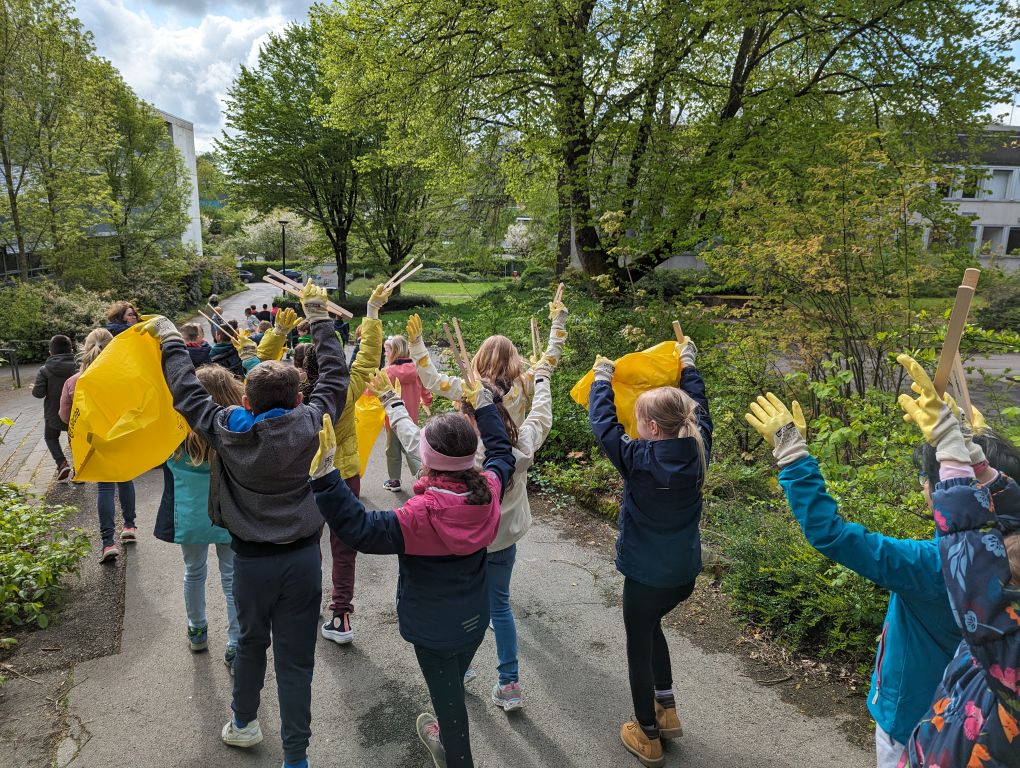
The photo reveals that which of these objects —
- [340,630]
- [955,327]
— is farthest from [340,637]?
[955,327]

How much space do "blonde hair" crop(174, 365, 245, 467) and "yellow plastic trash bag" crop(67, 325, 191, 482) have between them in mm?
212

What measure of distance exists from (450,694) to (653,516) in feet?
3.95

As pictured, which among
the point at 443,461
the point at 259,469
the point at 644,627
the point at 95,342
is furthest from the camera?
the point at 95,342

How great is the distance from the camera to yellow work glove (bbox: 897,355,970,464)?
1.80m

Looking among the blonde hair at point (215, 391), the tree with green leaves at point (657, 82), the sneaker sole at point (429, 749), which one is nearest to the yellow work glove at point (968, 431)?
the sneaker sole at point (429, 749)

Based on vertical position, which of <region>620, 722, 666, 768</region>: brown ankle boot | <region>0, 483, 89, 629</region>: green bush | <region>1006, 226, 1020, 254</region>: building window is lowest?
<region>620, 722, 666, 768</region>: brown ankle boot

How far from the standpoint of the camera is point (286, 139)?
24875 millimetres

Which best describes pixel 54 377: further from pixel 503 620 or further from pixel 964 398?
pixel 964 398

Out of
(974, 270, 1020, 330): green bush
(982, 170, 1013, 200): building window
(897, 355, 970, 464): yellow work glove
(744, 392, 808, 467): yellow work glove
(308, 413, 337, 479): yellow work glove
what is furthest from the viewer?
(982, 170, 1013, 200): building window

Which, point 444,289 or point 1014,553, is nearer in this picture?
point 1014,553

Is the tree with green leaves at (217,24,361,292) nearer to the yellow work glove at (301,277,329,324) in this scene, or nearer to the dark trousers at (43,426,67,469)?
the dark trousers at (43,426,67,469)

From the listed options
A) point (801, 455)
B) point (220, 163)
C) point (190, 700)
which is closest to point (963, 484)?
point (801, 455)

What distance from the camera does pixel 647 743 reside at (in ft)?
10.5

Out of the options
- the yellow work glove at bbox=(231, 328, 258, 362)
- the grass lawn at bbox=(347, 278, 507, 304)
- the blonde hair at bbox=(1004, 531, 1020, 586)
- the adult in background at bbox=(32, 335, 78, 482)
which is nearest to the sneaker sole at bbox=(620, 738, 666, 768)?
the blonde hair at bbox=(1004, 531, 1020, 586)
